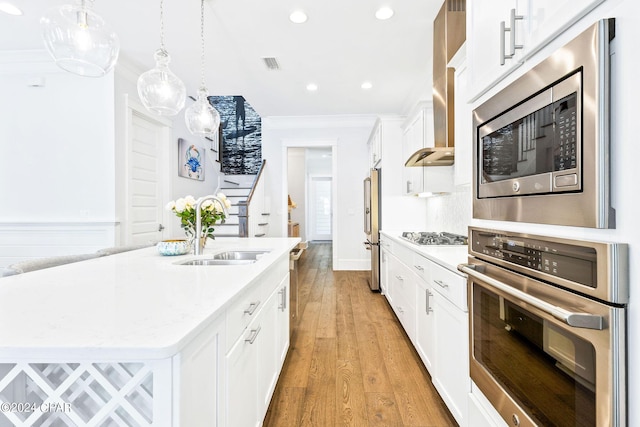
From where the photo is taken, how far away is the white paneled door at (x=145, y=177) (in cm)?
376

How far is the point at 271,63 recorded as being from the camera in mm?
3641

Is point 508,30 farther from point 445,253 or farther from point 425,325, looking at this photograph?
point 425,325

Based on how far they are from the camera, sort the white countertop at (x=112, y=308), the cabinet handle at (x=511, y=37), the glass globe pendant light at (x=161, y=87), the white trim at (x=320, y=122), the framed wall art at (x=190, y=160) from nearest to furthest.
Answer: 1. the white countertop at (x=112, y=308)
2. the cabinet handle at (x=511, y=37)
3. the glass globe pendant light at (x=161, y=87)
4. the framed wall art at (x=190, y=160)
5. the white trim at (x=320, y=122)

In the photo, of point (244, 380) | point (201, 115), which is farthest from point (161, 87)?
point (244, 380)

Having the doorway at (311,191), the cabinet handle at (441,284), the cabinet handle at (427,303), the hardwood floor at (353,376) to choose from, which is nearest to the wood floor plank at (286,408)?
the hardwood floor at (353,376)

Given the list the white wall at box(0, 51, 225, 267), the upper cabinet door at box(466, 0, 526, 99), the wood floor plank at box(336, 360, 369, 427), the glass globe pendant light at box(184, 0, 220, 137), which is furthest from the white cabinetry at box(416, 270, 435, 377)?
the white wall at box(0, 51, 225, 267)

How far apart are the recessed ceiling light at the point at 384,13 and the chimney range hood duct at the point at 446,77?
422 mm

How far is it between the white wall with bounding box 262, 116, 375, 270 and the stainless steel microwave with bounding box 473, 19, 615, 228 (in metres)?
4.64

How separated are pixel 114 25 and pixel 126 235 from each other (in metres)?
2.17

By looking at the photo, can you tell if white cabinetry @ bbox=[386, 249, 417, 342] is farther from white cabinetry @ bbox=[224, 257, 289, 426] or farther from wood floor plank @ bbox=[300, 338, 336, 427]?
white cabinetry @ bbox=[224, 257, 289, 426]

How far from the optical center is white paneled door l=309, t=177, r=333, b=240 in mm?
10820

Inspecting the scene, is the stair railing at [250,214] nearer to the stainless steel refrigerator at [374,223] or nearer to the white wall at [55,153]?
the white wall at [55,153]

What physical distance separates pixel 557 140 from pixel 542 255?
12.3 inches

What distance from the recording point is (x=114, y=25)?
289 cm
